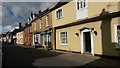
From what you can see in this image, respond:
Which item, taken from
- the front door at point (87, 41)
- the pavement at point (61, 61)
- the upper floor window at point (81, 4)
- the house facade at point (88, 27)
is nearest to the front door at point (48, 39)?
the house facade at point (88, 27)

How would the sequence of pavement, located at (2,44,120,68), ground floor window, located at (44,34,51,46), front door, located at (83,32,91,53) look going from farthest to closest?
ground floor window, located at (44,34,51,46)
front door, located at (83,32,91,53)
pavement, located at (2,44,120,68)

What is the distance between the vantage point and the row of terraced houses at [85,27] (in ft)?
50.7

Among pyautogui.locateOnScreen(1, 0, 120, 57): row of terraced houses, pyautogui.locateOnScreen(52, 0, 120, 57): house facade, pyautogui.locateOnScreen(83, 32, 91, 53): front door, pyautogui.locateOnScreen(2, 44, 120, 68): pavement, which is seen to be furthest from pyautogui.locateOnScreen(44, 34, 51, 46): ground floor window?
pyautogui.locateOnScreen(2, 44, 120, 68): pavement

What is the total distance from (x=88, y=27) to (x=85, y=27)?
1.58 feet

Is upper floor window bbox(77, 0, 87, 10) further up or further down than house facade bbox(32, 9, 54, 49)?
further up

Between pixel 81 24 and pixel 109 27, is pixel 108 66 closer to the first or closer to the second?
pixel 109 27

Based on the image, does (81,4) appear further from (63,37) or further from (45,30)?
(45,30)

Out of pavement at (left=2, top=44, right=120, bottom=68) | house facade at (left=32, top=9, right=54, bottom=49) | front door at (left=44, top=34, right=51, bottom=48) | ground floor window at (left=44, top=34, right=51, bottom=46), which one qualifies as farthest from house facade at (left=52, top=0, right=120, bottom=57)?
ground floor window at (left=44, top=34, right=51, bottom=46)

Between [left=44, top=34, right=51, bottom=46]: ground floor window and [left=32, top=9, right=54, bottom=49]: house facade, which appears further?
[left=44, top=34, right=51, bottom=46]: ground floor window

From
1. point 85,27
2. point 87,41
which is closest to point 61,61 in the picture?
point 85,27

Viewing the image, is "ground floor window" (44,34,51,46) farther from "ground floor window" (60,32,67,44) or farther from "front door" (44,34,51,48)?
"ground floor window" (60,32,67,44)

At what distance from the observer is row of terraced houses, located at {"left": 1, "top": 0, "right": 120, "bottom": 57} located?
15.4 m

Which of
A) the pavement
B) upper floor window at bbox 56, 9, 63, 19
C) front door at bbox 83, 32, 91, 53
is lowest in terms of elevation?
the pavement

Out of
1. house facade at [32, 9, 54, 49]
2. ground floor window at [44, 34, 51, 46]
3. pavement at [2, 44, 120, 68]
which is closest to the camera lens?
pavement at [2, 44, 120, 68]
